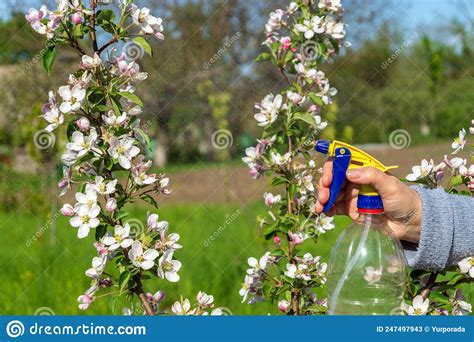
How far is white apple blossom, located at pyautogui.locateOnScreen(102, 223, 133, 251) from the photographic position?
1.72 meters

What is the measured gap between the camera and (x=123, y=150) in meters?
1.76

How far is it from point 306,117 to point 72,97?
2.75 feet

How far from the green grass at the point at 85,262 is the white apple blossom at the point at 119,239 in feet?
5.63

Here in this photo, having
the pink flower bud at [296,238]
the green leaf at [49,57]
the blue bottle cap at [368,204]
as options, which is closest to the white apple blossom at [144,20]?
the green leaf at [49,57]

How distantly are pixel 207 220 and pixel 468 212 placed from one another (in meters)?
4.79

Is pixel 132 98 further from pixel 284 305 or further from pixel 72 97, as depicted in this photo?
pixel 284 305

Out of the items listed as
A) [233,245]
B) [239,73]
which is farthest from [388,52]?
[233,245]

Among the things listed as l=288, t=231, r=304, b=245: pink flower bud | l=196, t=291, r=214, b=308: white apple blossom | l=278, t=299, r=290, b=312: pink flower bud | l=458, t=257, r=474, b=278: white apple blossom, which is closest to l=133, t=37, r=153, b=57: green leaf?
l=196, t=291, r=214, b=308: white apple blossom

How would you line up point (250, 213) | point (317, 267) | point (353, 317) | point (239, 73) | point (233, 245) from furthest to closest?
point (239, 73)
point (250, 213)
point (233, 245)
point (317, 267)
point (353, 317)

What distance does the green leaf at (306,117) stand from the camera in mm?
2264

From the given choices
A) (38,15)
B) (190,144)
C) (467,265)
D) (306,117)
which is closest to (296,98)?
(306,117)

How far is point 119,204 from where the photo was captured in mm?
1830

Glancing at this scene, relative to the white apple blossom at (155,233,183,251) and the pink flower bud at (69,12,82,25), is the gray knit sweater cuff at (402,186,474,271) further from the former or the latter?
the pink flower bud at (69,12,82,25)

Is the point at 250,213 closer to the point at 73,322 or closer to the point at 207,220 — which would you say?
the point at 207,220
